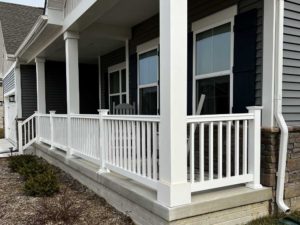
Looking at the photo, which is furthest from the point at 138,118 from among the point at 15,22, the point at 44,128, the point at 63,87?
the point at 15,22

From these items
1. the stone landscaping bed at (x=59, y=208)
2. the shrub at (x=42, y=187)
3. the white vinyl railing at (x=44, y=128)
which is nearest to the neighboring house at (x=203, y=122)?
the stone landscaping bed at (x=59, y=208)

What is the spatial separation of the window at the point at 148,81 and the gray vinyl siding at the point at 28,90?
5.47m

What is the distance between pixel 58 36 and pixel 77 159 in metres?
2.69

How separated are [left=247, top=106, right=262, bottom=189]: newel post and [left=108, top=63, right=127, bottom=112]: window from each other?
4.94 m

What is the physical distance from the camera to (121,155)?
3.91 m

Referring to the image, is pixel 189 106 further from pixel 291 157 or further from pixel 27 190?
pixel 27 190

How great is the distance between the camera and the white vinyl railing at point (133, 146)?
322 cm

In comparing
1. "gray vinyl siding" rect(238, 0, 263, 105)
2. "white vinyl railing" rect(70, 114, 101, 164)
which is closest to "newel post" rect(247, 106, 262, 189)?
"gray vinyl siding" rect(238, 0, 263, 105)

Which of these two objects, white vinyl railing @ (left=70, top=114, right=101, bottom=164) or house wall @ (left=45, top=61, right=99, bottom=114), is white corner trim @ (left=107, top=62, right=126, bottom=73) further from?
white vinyl railing @ (left=70, top=114, right=101, bottom=164)

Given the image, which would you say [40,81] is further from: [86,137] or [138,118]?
[138,118]

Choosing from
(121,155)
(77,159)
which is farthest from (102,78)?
(121,155)

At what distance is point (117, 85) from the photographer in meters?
8.48

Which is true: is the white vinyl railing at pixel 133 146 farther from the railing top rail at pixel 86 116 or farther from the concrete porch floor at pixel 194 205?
the railing top rail at pixel 86 116

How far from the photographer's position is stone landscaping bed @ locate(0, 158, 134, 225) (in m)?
3.62
